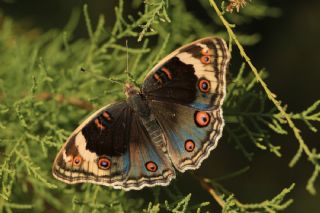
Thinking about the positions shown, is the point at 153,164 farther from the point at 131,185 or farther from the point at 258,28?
the point at 258,28

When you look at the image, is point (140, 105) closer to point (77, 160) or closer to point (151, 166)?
point (151, 166)

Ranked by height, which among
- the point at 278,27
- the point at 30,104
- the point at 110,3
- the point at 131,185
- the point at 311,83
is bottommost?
the point at 131,185

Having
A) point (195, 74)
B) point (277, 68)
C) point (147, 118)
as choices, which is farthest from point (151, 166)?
point (277, 68)

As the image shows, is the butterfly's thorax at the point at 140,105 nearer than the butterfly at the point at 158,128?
No

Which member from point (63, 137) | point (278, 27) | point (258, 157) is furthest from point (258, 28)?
point (63, 137)

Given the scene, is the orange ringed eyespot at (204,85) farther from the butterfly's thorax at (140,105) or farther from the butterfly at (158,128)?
the butterfly's thorax at (140,105)

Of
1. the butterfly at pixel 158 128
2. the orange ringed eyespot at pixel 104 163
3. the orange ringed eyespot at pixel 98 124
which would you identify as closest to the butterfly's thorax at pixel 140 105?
the butterfly at pixel 158 128
